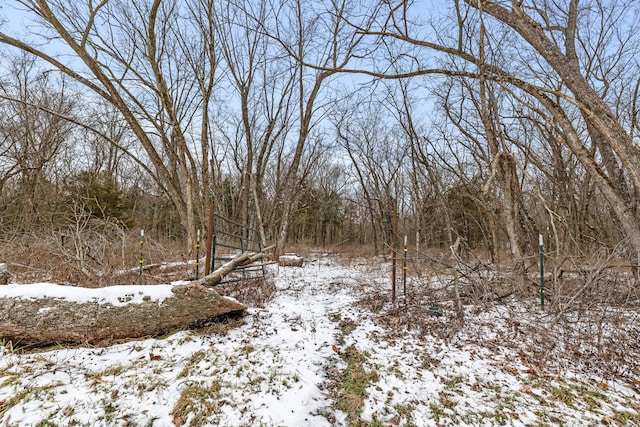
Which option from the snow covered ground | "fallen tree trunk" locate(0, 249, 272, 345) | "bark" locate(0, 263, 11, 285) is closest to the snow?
"fallen tree trunk" locate(0, 249, 272, 345)

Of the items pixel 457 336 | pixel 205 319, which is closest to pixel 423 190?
pixel 457 336

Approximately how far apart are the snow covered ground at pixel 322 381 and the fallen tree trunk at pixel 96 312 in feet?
0.53

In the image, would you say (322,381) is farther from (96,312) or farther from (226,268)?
(226,268)

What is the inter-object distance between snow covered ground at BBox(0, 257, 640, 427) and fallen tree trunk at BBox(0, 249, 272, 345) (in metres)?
0.16

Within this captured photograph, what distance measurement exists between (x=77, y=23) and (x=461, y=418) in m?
12.2

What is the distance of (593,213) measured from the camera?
14.8 metres

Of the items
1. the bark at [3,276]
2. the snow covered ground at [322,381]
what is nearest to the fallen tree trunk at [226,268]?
the snow covered ground at [322,381]

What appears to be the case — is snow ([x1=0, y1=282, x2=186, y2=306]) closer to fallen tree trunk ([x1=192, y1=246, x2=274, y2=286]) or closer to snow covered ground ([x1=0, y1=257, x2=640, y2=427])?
snow covered ground ([x1=0, y1=257, x2=640, y2=427])

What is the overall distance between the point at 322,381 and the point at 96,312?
284 centimetres

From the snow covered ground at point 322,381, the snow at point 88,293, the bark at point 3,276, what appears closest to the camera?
the snow covered ground at point 322,381

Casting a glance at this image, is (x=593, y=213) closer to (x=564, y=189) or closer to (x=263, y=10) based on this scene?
(x=564, y=189)

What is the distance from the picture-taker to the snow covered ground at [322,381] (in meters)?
2.22

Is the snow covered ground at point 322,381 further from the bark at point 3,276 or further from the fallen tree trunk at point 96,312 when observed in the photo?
the bark at point 3,276

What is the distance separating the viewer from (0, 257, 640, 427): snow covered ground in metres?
2.22
